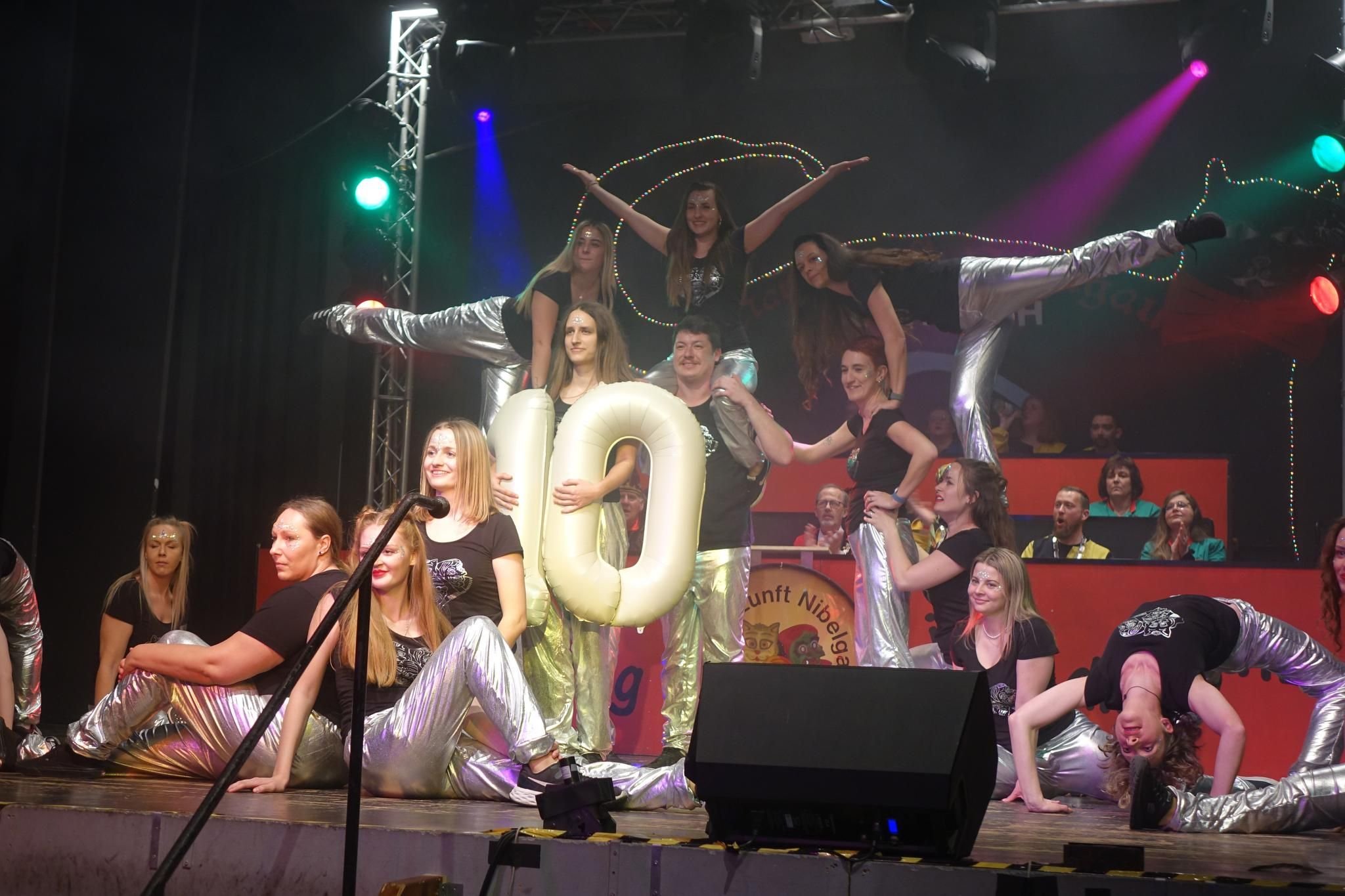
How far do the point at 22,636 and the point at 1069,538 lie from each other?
15.5 ft

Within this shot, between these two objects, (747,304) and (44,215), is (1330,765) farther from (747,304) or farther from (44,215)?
(44,215)

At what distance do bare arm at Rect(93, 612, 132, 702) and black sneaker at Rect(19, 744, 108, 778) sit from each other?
137 cm

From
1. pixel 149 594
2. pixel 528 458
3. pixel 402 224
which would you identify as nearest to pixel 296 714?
pixel 149 594

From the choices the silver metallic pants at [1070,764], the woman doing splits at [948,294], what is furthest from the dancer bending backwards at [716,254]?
the silver metallic pants at [1070,764]

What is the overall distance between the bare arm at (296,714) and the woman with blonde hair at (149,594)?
223 cm

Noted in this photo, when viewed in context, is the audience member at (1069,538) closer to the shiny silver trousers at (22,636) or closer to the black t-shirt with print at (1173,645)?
the black t-shirt with print at (1173,645)

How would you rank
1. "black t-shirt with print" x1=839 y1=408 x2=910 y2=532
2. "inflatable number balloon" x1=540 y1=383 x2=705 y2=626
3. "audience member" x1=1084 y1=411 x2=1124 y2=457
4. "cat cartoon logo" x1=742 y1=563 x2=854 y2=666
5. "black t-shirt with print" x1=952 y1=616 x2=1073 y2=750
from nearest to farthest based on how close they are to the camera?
"black t-shirt with print" x1=952 y1=616 x2=1073 y2=750 < "inflatable number balloon" x1=540 y1=383 x2=705 y2=626 < "cat cartoon logo" x1=742 y1=563 x2=854 y2=666 < "black t-shirt with print" x1=839 y1=408 x2=910 y2=532 < "audience member" x1=1084 y1=411 x2=1124 y2=457

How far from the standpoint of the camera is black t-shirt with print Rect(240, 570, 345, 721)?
12.8ft

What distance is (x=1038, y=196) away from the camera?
749cm

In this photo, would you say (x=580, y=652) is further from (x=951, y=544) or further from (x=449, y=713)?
(x=449, y=713)

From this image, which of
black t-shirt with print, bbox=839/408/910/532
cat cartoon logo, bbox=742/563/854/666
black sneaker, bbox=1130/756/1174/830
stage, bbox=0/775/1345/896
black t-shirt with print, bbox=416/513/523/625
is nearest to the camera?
stage, bbox=0/775/1345/896

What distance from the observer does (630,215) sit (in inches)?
294

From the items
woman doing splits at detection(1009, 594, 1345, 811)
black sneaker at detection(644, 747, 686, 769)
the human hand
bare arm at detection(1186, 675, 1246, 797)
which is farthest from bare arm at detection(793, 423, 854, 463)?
bare arm at detection(1186, 675, 1246, 797)

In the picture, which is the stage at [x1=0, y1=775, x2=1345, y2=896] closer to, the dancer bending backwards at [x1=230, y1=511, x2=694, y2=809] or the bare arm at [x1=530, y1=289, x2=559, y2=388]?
the dancer bending backwards at [x1=230, y1=511, x2=694, y2=809]
